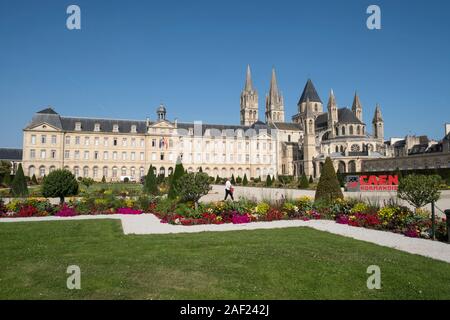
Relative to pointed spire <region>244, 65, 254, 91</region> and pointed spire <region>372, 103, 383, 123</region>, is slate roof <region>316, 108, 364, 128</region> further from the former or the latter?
pointed spire <region>244, 65, 254, 91</region>

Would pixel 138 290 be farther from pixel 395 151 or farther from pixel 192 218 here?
pixel 395 151

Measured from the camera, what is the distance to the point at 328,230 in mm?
10125

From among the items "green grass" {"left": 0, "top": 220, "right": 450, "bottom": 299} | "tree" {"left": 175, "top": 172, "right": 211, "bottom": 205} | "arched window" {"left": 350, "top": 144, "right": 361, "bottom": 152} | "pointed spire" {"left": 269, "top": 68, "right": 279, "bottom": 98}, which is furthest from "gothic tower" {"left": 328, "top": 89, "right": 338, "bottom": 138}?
"green grass" {"left": 0, "top": 220, "right": 450, "bottom": 299}

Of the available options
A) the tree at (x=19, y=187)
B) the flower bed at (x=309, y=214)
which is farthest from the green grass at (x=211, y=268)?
the tree at (x=19, y=187)

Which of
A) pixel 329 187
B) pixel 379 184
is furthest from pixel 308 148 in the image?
pixel 329 187

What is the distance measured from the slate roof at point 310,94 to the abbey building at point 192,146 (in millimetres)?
8945

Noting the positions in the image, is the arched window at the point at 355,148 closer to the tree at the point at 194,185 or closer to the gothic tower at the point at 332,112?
the gothic tower at the point at 332,112

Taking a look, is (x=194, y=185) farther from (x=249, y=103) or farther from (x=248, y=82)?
(x=248, y=82)

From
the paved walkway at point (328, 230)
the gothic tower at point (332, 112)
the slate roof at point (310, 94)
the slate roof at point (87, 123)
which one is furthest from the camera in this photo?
the slate roof at point (310, 94)

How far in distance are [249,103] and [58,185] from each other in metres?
70.4

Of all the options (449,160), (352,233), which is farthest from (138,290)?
(449,160)

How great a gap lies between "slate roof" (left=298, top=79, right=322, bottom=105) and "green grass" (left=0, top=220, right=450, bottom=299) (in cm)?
7926

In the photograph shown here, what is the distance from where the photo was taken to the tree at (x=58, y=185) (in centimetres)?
1581

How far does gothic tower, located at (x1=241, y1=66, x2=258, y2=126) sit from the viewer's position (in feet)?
274
